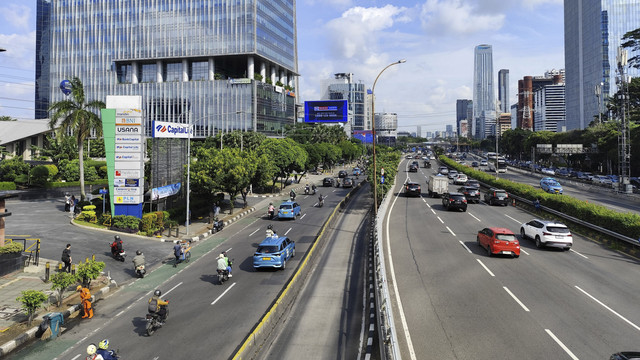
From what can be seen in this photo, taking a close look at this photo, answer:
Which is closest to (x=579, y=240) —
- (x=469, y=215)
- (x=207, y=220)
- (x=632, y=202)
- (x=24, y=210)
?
(x=469, y=215)

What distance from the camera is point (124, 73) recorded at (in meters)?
118

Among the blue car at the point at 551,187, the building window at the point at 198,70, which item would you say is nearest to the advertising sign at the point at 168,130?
the blue car at the point at 551,187

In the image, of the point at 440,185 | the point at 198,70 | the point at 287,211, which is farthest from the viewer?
the point at 198,70

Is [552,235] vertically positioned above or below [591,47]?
below

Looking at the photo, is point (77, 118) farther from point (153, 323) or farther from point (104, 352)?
point (104, 352)

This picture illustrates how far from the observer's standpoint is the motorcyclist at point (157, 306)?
1400 centimetres

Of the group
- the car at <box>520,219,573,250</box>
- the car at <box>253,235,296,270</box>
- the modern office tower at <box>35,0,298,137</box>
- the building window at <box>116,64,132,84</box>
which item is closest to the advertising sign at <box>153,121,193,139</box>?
the car at <box>253,235,296,270</box>

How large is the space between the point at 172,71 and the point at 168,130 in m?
88.3

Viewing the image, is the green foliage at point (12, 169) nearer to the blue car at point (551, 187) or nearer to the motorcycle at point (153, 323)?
the motorcycle at point (153, 323)

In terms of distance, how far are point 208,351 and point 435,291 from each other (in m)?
9.53

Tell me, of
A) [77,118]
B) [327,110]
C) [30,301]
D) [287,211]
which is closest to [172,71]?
[327,110]

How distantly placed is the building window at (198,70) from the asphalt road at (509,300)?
322 ft

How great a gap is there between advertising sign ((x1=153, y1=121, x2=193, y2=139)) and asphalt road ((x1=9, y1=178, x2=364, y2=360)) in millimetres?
13629

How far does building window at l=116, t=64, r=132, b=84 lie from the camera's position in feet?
385
